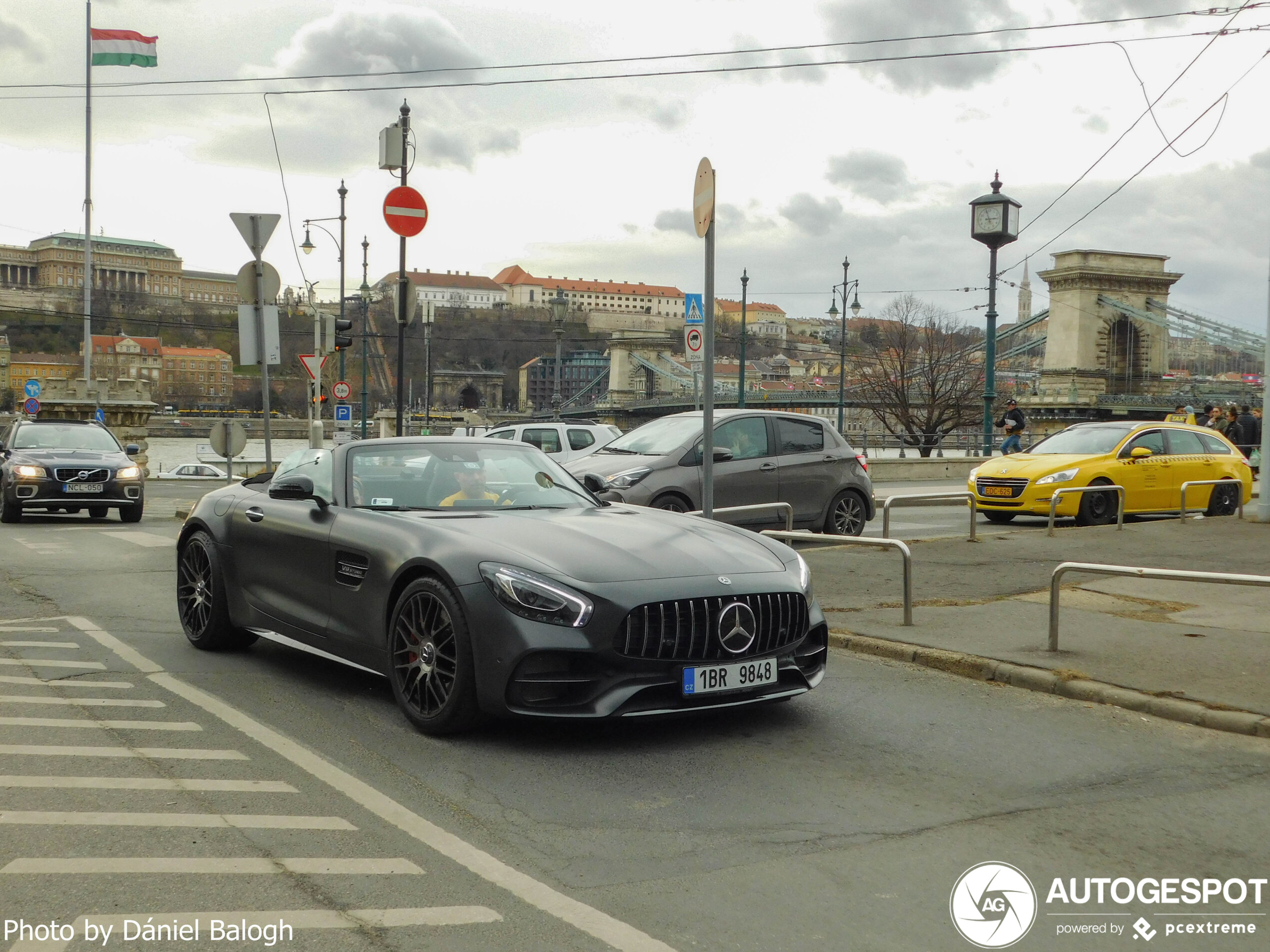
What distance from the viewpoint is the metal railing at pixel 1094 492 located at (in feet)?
44.4

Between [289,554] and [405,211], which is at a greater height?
[405,211]

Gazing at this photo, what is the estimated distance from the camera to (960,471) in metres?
A: 34.2

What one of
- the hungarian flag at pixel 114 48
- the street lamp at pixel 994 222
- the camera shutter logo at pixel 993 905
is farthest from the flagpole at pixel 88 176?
the camera shutter logo at pixel 993 905

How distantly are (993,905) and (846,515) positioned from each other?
10264 millimetres

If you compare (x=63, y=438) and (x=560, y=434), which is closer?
(x=63, y=438)

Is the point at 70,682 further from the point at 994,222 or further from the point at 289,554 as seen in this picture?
the point at 994,222

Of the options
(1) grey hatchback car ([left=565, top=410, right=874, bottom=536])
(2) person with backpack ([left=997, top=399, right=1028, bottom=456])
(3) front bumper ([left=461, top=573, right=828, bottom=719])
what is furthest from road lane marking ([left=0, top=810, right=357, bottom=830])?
(2) person with backpack ([left=997, top=399, right=1028, bottom=456])

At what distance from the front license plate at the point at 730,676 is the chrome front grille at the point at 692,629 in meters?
0.04

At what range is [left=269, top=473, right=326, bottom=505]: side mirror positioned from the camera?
6121mm

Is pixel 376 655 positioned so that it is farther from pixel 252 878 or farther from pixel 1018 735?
pixel 1018 735

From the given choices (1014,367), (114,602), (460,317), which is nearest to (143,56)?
(114,602)

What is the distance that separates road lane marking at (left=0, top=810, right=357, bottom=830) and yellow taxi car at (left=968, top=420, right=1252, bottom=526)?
12.5 m

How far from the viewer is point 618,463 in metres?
12.5

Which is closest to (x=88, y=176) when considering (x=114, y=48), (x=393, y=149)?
(x=114, y=48)
